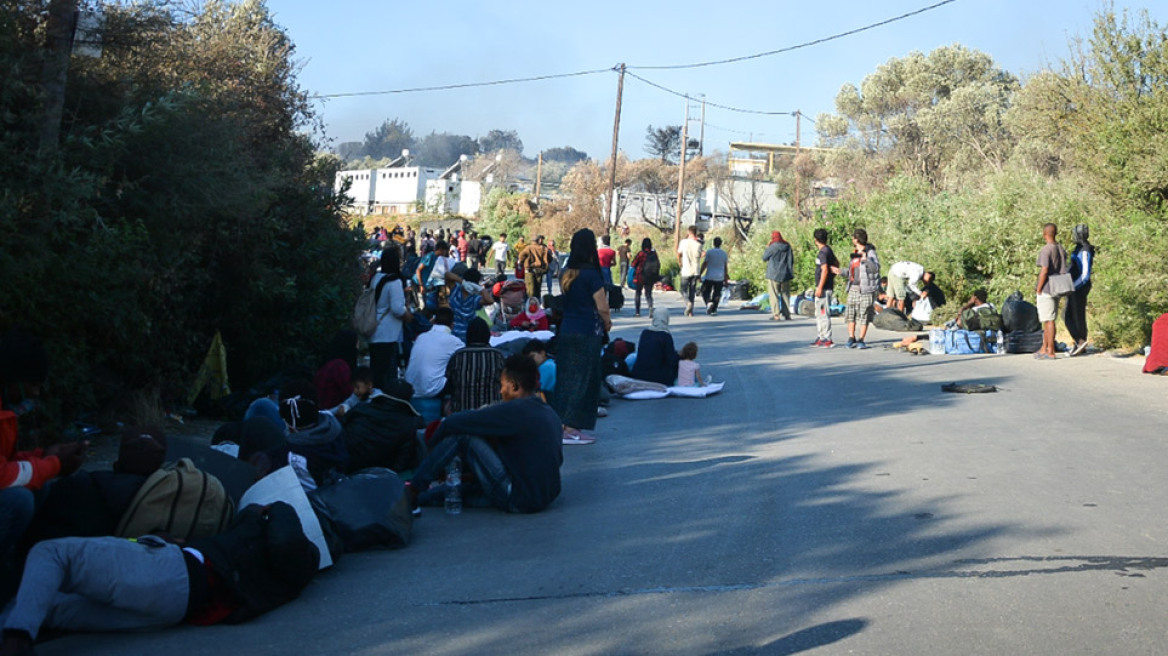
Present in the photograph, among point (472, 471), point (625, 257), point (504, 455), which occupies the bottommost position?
point (472, 471)

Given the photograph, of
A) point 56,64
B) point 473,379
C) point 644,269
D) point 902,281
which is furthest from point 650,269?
point 56,64

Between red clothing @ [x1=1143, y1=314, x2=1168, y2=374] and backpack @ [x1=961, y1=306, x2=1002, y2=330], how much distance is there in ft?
13.4

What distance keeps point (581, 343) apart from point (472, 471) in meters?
3.19

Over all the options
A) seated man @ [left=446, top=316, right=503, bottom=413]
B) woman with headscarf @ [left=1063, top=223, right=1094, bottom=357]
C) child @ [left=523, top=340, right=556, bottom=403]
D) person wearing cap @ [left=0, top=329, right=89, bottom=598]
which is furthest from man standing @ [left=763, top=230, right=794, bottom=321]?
person wearing cap @ [left=0, top=329, right=89, bottom=598]

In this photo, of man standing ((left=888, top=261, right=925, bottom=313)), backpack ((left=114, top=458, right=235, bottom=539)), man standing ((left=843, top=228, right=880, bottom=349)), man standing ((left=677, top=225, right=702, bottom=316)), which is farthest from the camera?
man standing ((left=677, top=225, right=702, bottom=316))

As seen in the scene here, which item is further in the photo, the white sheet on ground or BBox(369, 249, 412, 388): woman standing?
BBox(369, 249, 412, 388): woman standing

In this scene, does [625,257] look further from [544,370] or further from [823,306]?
[544,370]

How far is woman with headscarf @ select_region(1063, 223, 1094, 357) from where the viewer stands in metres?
17.0

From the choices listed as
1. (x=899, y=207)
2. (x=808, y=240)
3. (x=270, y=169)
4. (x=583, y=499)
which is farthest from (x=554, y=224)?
(x=583, y=499)

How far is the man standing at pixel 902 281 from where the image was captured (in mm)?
24500

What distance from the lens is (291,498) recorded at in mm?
6457

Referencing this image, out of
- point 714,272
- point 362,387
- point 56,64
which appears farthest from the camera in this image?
point 714,272

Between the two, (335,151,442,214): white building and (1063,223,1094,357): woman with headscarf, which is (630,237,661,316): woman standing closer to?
(1063,223,1094,357): woman with headscarf

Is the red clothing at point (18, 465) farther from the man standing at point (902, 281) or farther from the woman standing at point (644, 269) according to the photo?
the man standing at point (902, 281)
